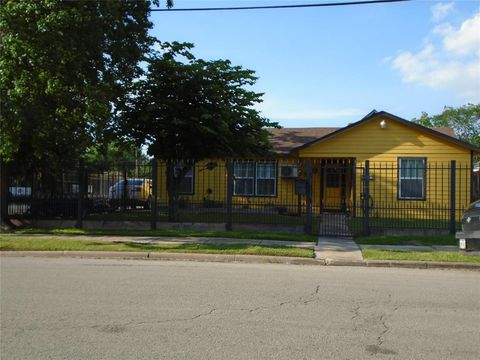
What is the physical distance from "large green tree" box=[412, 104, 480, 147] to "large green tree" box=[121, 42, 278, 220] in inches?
1938

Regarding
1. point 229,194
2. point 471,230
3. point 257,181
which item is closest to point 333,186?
point 257,181

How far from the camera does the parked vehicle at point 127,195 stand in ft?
59.7

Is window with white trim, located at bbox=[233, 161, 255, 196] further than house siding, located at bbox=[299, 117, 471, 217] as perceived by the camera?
Yes

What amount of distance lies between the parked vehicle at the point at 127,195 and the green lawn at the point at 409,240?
24.9 ft

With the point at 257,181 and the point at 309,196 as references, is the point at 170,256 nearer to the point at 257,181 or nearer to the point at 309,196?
the point at 309,196

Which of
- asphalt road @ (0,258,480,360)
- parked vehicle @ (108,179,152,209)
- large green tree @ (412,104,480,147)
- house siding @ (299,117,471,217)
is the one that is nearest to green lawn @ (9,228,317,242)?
parked vehicle @ (108,179,152,209)

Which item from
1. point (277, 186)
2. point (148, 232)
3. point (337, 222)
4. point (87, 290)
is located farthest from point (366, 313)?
point (277, 186)

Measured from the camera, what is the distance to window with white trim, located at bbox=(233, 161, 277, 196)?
78.7 feet

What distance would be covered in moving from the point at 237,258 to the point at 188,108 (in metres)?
7.59

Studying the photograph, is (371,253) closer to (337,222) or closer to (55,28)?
(337,222)

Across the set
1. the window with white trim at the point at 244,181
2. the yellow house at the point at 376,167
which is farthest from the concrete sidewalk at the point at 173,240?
the window with white trim at the point at 244,181

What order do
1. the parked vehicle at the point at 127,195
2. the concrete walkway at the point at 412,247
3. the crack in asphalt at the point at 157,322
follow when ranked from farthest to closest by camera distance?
the parked vehicle at the point at 127,195, the concrete walkway at the point at 412,247, the crack in asphalt at the point at 157,322

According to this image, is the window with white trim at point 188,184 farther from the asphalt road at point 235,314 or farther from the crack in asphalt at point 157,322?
the crack in asphalt at point 157,322

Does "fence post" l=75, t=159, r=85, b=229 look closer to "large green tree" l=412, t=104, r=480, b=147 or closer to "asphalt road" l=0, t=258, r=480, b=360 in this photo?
"asphalt road" l=0, t=258, r=480, b=360
